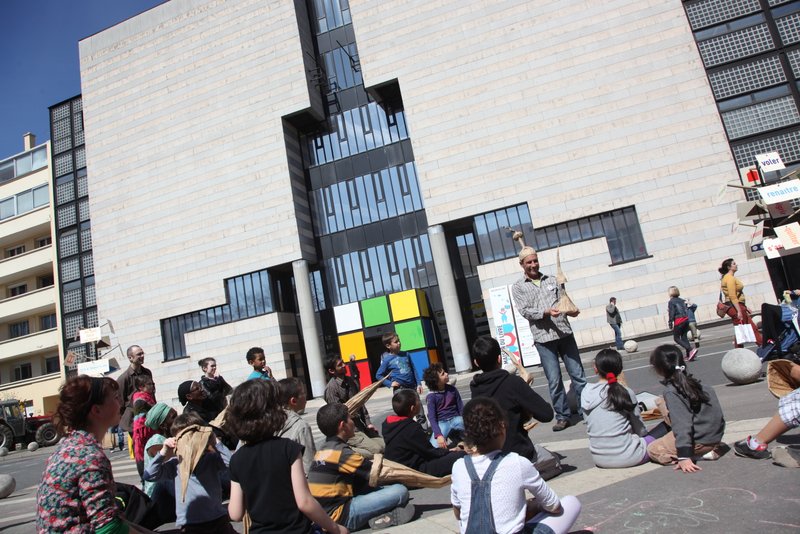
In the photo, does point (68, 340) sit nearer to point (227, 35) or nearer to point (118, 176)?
point (118, 176)

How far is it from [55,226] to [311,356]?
85.3 feet

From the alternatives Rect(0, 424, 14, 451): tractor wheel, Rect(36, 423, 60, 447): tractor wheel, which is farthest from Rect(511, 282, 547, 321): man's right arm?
Rect(0, 424, 14, 451): tractor wheel

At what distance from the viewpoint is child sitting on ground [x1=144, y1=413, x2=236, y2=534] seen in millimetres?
4133

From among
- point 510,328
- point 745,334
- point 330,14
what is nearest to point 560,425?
point 745,334

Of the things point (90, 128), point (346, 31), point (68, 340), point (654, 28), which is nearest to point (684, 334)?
point (654, 28)

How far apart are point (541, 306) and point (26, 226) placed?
4752 centimetres

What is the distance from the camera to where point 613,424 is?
14.9 feet

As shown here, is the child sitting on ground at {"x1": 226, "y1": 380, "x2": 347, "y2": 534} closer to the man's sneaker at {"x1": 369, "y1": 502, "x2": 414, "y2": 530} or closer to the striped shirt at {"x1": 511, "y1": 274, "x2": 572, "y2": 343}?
the man's sneaker at {"x1": 369, "y1": 502, "x2": 414, "y2": 530}

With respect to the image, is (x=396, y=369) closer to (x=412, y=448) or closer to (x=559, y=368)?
(x=559, y=368)

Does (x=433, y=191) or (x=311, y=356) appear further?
(x=311, y=356)

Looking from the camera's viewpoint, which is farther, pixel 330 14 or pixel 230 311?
pixel 330 14

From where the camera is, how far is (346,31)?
32.2 meters

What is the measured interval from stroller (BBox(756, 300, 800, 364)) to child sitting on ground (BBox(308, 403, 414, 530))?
425cm

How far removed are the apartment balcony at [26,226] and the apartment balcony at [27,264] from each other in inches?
69.4
